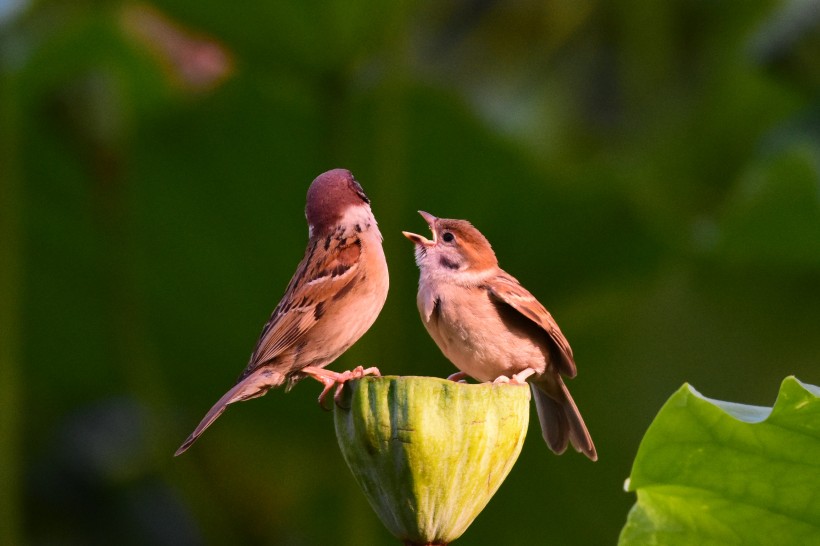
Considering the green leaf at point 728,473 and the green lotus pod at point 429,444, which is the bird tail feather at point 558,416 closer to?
the green leaf at point 728,473

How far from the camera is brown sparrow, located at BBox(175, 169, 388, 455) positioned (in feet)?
4.03

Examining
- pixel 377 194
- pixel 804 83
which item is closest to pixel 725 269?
pixel 804 83

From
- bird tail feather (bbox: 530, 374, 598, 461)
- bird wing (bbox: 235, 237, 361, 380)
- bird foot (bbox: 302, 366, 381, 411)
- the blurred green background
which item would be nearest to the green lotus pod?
bird foot (bbox: 302, 366, 381, 411)

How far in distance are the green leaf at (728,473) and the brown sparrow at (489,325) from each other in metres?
0.09

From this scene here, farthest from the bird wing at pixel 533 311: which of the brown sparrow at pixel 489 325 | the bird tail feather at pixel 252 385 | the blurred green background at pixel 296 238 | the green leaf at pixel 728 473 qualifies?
the blurred green background at pixel 296 238

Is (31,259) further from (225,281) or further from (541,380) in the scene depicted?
(541,380)

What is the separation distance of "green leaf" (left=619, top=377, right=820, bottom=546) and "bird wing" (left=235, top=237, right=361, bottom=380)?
1.18 feet

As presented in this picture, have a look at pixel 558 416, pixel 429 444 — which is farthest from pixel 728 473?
pixel 429 444

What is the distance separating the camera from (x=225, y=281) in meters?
2.93

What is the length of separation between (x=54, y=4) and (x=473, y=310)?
2.28m

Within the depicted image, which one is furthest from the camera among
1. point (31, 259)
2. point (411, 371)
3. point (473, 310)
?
point (31, 259)

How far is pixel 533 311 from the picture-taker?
1.35 m

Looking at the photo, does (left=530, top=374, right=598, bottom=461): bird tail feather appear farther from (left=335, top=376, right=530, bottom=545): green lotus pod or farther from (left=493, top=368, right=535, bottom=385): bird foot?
(left=335, top=376, right=530, bottom=545): green lotus pod

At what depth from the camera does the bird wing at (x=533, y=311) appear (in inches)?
52.1
